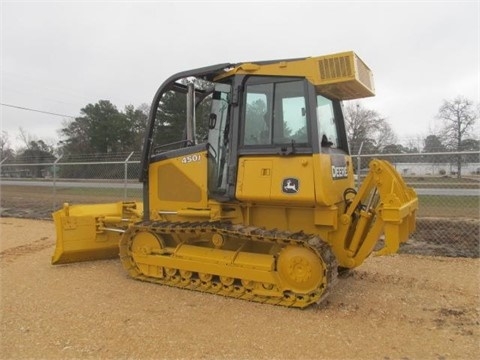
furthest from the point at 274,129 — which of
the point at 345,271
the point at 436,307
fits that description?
the point at 436,307

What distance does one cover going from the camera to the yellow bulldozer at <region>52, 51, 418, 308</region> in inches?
202

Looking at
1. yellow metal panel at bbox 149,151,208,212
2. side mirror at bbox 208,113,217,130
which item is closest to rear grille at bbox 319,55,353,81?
side mirror at bbox 208,113,217,130

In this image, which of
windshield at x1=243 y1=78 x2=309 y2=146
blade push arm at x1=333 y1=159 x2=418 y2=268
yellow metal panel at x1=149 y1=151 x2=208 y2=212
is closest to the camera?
blade push arm at x1=333 y1=159 x2=418 y2=268

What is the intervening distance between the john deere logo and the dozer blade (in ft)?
9.73

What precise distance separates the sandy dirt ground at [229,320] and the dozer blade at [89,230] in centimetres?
39

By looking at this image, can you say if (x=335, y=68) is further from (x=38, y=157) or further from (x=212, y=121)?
(x=38, y=157)

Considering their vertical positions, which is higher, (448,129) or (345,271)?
(448,129)

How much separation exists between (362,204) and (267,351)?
2.53m

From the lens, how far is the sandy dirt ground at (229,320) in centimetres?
400

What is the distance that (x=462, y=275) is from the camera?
6.70m

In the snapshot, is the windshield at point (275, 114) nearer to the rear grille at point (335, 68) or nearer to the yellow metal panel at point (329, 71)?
the yellow metal panel at point (329, 71)

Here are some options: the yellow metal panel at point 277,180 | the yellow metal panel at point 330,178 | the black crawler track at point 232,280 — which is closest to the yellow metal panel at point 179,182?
the black crawler track at point 232,280

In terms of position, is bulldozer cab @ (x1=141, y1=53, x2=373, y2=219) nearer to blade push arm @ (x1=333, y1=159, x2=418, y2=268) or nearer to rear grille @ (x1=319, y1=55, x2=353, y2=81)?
rear grille @ (x1=319, y1=55, x2=353, y2=81)

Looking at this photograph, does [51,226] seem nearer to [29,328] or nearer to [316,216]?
[29,328]
